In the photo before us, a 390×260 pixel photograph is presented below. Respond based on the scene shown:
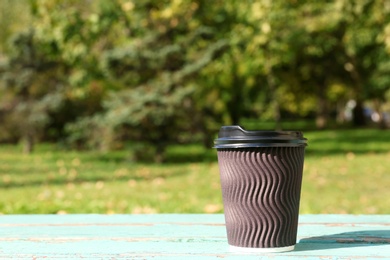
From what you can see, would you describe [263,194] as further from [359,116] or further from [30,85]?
[359,116]

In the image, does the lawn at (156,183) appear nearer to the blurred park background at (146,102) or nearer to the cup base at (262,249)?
the blurred park background at (146,102)

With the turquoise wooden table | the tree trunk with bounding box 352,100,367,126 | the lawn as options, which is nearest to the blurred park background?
the lawn

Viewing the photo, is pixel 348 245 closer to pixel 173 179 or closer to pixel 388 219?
pixel 388 219

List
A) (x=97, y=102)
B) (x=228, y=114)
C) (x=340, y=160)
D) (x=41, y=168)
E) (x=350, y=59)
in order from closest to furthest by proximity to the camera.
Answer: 1. (x=41, y=168)
2. (x=340, y=160)
3. (x=97, y=102)
4. (x=350, y=59)
5. (x=228, y=114)

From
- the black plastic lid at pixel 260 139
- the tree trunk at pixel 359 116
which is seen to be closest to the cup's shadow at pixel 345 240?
the black plastic lid at pixel 260 139

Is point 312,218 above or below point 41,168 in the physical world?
below

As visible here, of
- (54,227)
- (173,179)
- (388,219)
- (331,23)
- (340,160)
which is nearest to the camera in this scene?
(54,227)

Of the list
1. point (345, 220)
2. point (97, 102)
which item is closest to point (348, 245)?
point (345, 220)

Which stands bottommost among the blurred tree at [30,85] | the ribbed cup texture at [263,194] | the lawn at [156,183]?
the ribbed cup texture at [263,194]

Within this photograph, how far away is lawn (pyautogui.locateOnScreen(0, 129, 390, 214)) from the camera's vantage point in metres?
7.30

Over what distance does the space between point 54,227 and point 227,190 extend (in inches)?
34.7

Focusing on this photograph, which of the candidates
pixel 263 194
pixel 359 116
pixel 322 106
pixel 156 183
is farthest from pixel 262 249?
pixel 359 116

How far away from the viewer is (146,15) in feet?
48.0

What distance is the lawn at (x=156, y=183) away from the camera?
730 cm
